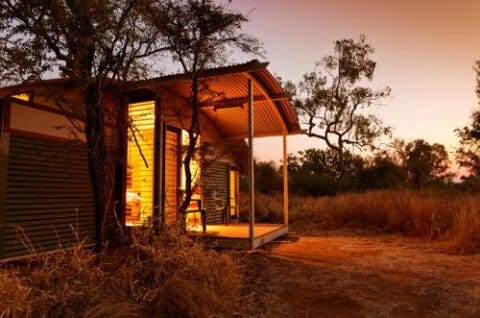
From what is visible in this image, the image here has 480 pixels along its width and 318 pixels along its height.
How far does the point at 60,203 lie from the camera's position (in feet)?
21.1

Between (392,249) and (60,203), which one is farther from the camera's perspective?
(392,249)

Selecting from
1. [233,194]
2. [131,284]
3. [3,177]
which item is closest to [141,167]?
[3,177]

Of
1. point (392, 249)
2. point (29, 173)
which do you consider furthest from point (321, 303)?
point (29, 173)

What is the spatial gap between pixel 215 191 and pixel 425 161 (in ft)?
71.8

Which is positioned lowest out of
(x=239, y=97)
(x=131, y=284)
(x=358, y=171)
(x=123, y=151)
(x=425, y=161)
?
(x=131, y=284)

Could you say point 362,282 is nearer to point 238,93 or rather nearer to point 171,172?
point 238,93

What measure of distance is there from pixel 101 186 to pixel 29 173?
1.91m

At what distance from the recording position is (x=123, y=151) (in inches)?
289

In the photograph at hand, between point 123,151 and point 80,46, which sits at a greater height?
point 80,46

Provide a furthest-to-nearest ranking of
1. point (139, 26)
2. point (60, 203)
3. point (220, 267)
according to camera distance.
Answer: point (60, 203)
point (139, 26)
point (220, 267)

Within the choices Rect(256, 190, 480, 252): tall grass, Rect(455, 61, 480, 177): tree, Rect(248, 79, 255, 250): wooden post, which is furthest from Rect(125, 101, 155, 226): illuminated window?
Rect(455, 61, 480, 177): tree

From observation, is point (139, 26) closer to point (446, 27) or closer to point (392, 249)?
point (392, 249)

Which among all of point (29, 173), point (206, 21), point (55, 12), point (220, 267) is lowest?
point (220, 267)

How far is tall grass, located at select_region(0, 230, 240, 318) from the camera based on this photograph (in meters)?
3.04
